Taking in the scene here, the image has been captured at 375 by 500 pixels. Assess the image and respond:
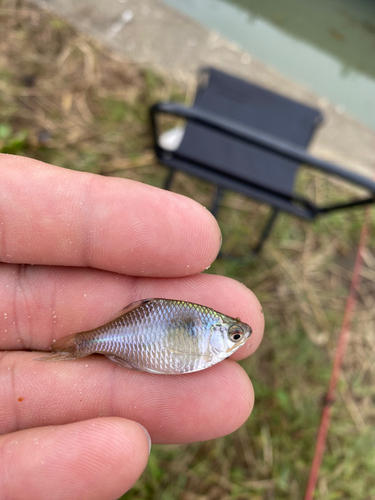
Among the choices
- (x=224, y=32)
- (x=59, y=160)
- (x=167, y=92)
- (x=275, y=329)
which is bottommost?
(x=275, y=329)

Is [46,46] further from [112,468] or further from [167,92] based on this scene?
[112,468]

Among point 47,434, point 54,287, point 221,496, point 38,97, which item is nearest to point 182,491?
point 221,496

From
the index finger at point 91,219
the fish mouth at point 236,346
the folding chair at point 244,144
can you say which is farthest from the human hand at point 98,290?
the folding chair at point 244,144

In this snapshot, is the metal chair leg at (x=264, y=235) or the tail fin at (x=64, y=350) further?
the metal chair leg at (x=264, y=235)

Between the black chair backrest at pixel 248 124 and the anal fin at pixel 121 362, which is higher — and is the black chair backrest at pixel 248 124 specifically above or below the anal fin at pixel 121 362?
above

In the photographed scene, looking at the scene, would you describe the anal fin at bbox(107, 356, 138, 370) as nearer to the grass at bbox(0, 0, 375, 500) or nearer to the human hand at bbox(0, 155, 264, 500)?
the human hand at bbox(0, 155, 264, 500)

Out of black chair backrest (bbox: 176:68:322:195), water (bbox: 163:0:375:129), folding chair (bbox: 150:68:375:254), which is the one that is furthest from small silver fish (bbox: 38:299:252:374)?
water (bbox: 163:0:375:129)

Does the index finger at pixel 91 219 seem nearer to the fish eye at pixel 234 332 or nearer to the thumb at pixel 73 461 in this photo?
the fish eye at pixel 234 332

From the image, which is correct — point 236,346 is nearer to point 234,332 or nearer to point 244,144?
point 234,332
